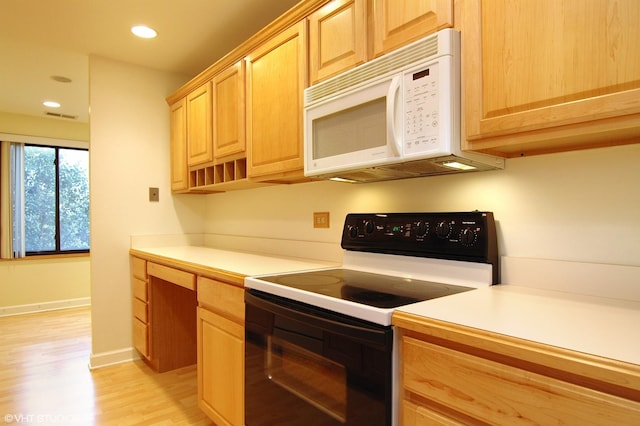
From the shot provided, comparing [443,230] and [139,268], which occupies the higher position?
[443,230]

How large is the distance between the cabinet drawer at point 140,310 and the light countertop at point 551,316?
2364 mm

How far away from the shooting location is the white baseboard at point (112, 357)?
2.80m

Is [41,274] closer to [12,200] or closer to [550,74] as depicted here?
[12,200]

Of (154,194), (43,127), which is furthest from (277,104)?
(43,127)

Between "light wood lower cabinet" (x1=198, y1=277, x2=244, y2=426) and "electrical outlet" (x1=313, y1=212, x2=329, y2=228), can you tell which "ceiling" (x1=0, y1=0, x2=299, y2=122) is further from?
"light wood lower cabinet" (x1=198, y1=277, x2=244, y2=426)

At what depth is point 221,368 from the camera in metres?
1.73

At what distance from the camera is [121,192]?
9.69ft

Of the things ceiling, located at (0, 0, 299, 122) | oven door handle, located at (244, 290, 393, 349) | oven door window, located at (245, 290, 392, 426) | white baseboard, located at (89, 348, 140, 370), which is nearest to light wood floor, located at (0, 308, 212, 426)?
white baseboard, located at (89, 348, 140, 370)

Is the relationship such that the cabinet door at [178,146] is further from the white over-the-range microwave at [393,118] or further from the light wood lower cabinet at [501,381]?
the light wood lower cabinet at [501,381]

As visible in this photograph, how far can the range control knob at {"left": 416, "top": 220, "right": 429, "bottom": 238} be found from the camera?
4.75 feet

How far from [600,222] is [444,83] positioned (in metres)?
0.63

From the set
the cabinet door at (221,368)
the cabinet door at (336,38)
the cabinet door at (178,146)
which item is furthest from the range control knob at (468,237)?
the cabinet door at (178,146)

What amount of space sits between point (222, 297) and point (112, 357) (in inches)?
71.2

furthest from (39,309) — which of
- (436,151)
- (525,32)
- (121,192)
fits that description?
(525,32)
